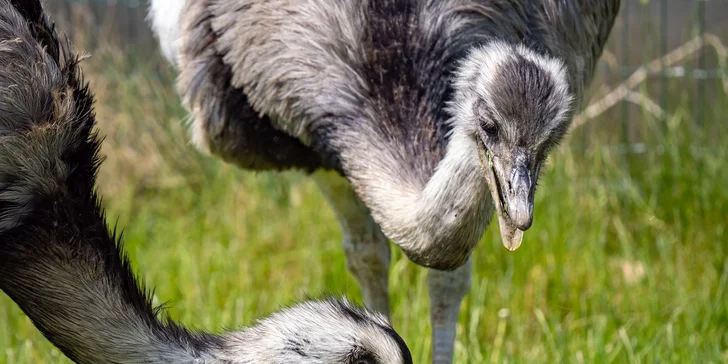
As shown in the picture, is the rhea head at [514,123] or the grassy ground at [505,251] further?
the grassy ground at [505,251]

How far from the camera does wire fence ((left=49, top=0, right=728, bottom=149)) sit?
5.92 m

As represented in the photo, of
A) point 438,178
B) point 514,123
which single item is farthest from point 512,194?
point 438,178

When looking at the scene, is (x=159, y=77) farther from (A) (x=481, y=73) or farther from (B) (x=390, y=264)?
(A) (x=481, y=73)

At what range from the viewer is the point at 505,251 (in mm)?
5168

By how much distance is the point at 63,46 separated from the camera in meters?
3.17

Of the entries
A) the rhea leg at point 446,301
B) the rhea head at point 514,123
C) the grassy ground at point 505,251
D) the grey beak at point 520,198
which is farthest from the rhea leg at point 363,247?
the grey beak at point 520,198

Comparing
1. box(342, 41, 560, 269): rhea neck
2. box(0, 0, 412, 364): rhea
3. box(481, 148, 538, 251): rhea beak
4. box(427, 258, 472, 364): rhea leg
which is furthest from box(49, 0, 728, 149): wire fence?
box(0, 0, 412, 364): rhea

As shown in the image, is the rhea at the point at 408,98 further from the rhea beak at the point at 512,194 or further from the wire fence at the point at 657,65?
the wire fence at the point at 657,65

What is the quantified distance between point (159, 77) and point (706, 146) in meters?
3.07

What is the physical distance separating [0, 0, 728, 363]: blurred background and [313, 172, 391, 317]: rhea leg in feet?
0.40

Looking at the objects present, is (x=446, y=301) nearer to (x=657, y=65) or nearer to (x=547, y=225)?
(x=547, y=225)

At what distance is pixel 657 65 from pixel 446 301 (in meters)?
2.46

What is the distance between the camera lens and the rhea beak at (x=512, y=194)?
3029mm

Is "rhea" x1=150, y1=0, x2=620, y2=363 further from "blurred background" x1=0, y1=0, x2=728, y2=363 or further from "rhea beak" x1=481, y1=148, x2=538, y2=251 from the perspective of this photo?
"blurred background" x1=0, y1=0, x2=728, y2=363
